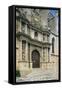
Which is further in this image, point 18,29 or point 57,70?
point 57,70

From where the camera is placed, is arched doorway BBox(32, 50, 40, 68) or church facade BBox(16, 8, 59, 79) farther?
arched doorway BBox(32, 50, 40, 68)

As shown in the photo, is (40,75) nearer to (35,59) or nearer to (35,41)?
(35,59)

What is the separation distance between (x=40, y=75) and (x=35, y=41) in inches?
15.8

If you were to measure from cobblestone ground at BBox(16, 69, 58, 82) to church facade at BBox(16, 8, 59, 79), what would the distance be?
3 centimetres

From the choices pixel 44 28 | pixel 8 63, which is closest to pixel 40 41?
pixel 44 28

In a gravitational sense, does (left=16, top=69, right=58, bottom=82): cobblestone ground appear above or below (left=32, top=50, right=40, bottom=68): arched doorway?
below

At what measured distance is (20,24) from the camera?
4.63 m

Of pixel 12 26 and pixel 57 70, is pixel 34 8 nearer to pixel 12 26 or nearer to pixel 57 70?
pixel 12 26

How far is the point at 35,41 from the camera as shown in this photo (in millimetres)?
4746

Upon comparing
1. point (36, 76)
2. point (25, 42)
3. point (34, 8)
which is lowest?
point (36, 76)

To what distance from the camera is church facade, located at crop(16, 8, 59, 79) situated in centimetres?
464

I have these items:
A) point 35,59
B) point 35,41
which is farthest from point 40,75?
point 35,41

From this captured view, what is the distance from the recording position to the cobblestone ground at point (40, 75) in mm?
4716

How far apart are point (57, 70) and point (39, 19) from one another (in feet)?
2.14
